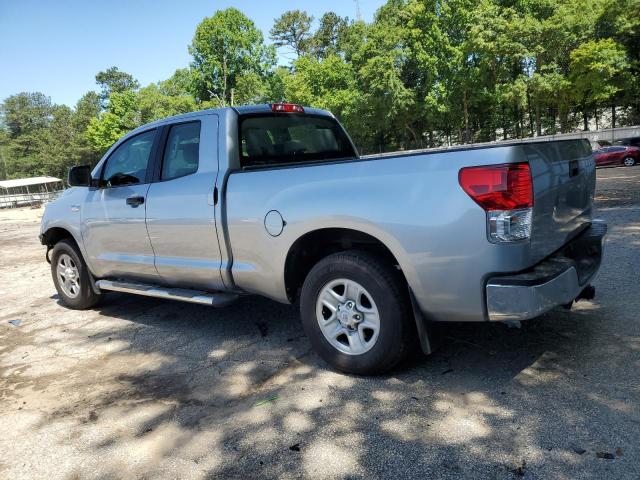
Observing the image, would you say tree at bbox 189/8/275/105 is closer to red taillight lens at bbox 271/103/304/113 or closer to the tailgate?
red taillight lens at bbox 271/103/304/113

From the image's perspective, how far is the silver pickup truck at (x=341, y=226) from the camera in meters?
2.80

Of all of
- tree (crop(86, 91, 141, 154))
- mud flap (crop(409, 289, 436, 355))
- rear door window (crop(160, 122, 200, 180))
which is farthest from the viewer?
tree (crop(86, 91, 141, 154))

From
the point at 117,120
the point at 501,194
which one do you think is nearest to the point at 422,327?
the point at 501,194

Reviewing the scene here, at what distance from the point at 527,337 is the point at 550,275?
114 cm

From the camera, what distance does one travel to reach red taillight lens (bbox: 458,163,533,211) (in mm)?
2719

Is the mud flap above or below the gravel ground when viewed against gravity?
above

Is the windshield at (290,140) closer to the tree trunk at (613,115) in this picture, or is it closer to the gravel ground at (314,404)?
the gravel ground at (314,404)

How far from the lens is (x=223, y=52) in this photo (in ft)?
197

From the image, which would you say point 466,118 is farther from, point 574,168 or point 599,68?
point 574,168

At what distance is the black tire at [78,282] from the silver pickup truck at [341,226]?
518mm

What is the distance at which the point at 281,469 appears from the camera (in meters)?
2.50

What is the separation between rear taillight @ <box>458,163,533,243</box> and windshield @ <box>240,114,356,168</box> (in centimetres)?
209

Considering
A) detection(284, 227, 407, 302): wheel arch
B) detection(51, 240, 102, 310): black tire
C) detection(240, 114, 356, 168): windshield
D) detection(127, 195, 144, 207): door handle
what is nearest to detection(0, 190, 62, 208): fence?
detection(51, 240, 102, 310): black tire

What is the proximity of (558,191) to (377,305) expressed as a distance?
4.43 feet
